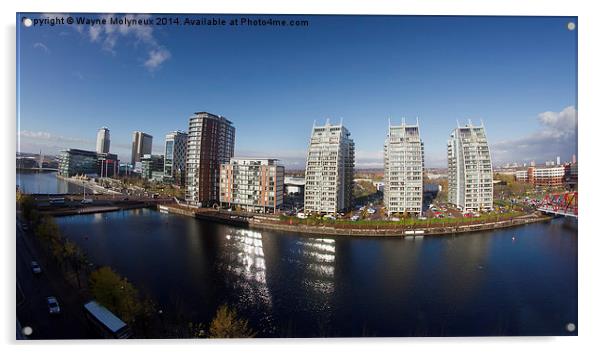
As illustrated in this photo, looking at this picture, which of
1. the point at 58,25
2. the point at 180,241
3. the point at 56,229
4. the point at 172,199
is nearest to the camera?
the point at 58,25

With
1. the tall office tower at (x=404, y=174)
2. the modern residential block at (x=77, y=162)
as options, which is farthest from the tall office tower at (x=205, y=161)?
the tall office tower at (x=404, y=174)

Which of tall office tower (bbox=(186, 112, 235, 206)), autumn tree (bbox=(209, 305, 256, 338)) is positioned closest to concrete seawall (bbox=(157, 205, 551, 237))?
tall office tower (bbox=(186, 112, 235, 206))

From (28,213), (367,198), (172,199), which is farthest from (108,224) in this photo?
(367,198)

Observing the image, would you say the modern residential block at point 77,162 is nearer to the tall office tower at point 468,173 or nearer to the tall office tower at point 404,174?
the tall office tower at point 404,174

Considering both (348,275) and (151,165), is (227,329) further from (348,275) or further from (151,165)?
(151,165)

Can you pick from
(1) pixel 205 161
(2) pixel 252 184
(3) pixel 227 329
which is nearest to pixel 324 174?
(2) pixel 252 184

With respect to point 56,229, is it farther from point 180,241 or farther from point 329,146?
point 329,146
